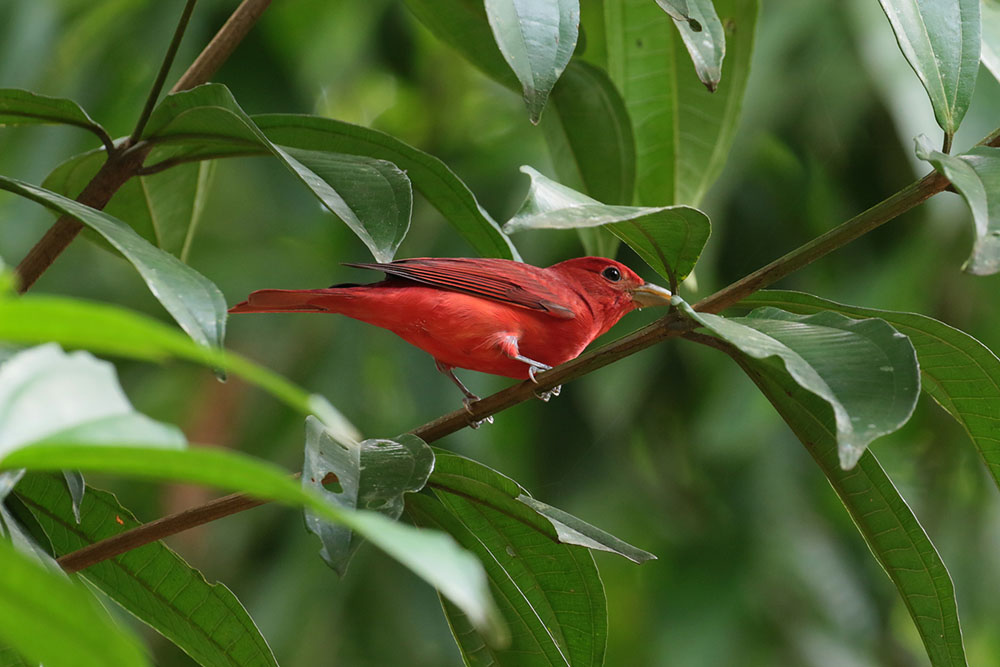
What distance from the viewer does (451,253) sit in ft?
14.4

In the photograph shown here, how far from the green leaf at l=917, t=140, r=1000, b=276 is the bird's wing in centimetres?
135

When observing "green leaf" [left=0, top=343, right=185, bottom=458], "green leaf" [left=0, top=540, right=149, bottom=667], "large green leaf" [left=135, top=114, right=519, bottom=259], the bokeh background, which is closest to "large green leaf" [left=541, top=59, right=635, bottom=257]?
"large green leaf" [left=135, top=114, right=519, bottom=259]

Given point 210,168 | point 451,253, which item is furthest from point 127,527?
point 451,253

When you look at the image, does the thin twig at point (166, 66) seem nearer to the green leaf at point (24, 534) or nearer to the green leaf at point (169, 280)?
the green leaf at point (169, 280)

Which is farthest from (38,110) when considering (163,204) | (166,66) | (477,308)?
(477,308)

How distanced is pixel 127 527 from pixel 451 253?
8.62 feet

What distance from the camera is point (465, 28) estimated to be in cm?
235

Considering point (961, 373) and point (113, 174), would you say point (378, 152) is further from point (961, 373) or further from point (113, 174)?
point (961, 373)

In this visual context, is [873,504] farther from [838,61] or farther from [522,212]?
[838,61]

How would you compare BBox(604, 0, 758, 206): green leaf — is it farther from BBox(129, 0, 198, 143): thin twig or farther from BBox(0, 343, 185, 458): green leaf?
BBox(0, 343, 185, 458): green leaf

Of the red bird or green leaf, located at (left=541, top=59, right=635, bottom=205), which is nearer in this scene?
green leaf, located at (left=541, top=59, right=635, bottom=205)

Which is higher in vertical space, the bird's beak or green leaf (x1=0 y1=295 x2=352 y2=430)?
green leaf (x1=0 y1=295 x2=352 y2=430)

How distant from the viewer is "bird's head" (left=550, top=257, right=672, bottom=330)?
3.11 metres

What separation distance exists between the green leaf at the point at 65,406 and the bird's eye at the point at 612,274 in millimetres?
2438
